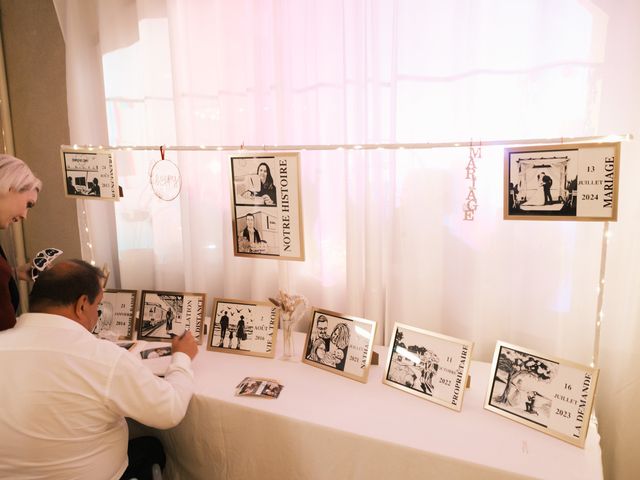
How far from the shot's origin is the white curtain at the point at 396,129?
144 cm

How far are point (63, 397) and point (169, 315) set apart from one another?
2.60 ft

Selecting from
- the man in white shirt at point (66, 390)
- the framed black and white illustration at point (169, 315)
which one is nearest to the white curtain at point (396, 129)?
the framed black and white illustration at point (169, 315)

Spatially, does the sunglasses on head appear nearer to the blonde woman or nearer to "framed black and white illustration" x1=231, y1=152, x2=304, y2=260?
the blonde woman

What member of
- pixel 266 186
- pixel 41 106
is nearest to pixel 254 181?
pixel 266 186

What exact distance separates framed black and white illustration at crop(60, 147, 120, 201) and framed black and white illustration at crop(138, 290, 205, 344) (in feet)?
1.53

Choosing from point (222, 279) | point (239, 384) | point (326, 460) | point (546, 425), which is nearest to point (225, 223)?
point (222, 279)

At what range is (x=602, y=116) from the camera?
4.58 feet

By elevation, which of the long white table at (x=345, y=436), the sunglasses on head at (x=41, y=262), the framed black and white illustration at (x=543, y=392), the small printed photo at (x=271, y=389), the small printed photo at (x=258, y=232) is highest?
the small printed photo at (x=258, y=232)

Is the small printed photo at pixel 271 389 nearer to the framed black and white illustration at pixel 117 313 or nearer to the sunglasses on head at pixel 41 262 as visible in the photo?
the framed black and white illustration at pixel 117 313

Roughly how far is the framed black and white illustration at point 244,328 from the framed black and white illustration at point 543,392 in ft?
2.66

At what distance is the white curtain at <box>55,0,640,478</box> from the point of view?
1.44 metres

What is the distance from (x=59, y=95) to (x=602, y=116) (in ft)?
8.38

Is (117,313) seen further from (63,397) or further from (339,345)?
(339,345)

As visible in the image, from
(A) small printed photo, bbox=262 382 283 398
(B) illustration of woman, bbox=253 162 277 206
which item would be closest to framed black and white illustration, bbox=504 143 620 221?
(B) illustration of woman, bbox=253 162 277 206
